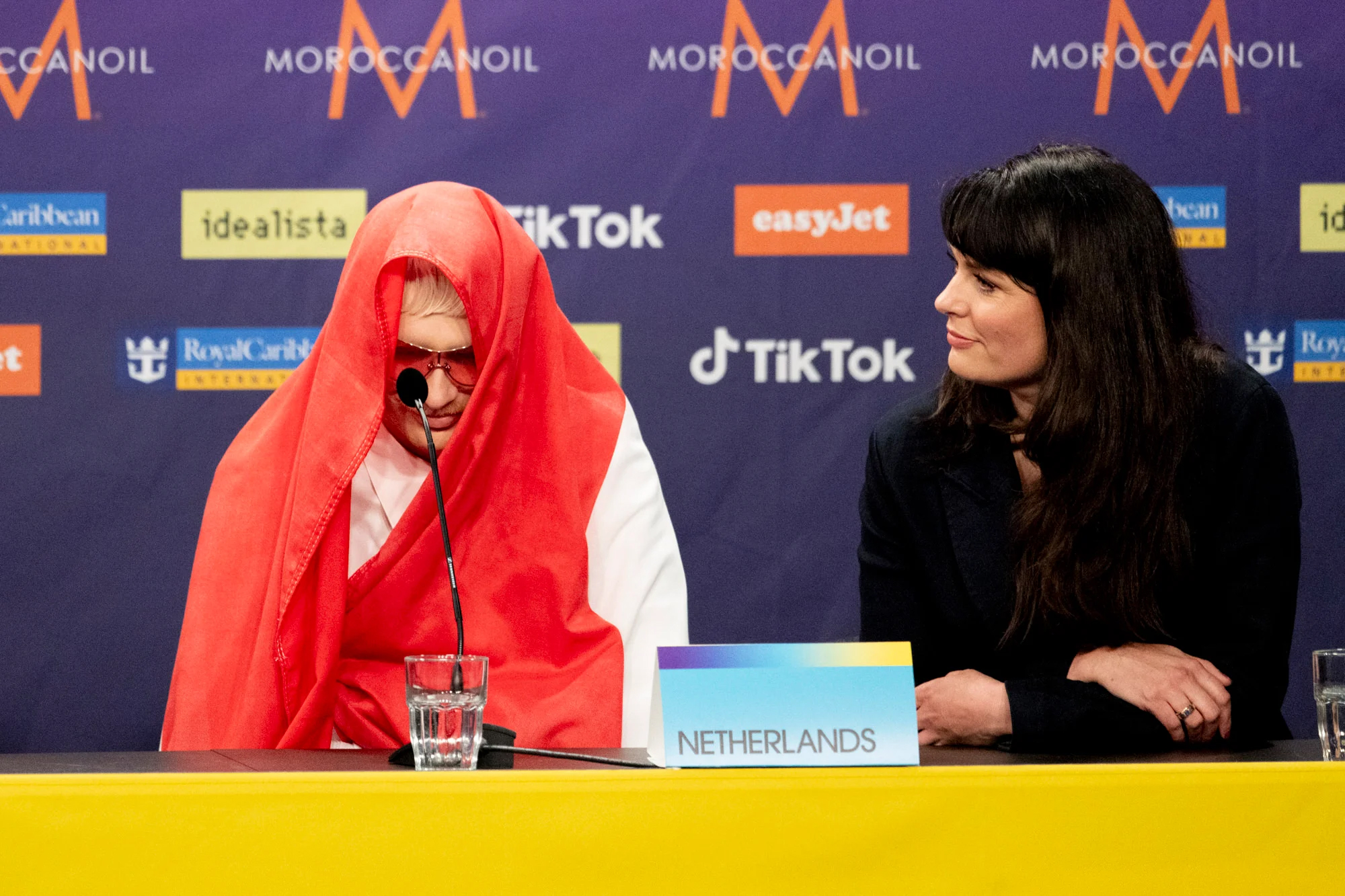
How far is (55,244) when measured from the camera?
258 cm

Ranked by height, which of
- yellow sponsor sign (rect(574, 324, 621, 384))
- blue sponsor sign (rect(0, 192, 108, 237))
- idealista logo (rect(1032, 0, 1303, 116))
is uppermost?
idealista logo (rect(1032, 0, 1303, 116))

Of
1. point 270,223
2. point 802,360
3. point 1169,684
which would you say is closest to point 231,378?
point 270,223

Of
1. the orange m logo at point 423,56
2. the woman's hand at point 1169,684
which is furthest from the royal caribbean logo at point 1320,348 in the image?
the orange m logo at point 423,56

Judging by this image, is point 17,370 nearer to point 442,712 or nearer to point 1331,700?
point 442,712

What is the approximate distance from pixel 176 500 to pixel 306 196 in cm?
67

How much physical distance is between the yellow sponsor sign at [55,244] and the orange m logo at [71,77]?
0.79 ft

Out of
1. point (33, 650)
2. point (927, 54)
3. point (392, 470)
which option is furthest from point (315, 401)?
point (927, 54)

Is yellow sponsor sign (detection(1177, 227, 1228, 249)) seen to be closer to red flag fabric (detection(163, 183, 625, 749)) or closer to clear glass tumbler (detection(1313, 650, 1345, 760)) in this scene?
red flag fabric (detection(163, 183, 625, 749))

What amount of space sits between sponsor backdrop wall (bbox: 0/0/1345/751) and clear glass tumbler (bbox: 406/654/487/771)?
1.55 meters

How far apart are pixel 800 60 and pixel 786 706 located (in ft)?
6.32

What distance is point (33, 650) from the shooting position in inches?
101

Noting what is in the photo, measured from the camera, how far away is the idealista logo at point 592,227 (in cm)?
257

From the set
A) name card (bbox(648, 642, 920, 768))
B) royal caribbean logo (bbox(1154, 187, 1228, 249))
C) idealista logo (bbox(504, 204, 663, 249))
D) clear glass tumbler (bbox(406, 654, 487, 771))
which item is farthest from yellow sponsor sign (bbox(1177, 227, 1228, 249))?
clear glass tumbler (bbox(406, 654, 487, 771))

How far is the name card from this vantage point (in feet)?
→ 2.90
